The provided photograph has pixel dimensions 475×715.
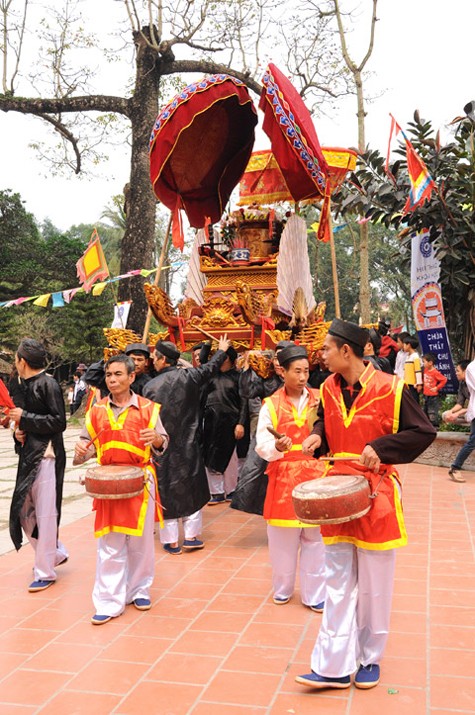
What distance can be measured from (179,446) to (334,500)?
285cm

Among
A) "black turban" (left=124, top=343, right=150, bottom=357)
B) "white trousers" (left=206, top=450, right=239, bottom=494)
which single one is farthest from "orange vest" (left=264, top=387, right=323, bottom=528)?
"white trousers" (left=206, top=450, right=239, bottom=494)

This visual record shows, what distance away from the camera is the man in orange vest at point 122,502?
13.9ft

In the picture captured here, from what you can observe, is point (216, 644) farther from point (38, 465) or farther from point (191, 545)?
point (191, 545)

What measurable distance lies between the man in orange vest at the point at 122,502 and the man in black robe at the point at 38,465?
0.54 m

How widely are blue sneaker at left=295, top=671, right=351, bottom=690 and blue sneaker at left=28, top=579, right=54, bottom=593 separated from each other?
88.5 inches

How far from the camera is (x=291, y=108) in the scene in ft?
21.9

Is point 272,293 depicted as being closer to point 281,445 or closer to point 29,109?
point 281,445

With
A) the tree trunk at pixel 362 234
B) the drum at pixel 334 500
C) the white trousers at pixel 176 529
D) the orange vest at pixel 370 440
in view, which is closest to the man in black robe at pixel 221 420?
the white trousers at pixel 176 529

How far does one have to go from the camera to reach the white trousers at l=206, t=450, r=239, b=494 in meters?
7.65

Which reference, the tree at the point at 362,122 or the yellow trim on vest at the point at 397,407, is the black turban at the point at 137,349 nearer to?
the yellow trim on vest at the point at 397,407

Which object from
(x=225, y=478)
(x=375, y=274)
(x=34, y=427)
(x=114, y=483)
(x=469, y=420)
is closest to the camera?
(x=114, y=483)

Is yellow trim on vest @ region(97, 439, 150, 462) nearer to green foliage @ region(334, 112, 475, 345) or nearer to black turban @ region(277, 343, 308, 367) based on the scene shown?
black turban @ region(277, 343, 308, 367)

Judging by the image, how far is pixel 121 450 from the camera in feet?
14.1

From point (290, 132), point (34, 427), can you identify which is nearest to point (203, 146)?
point (290, 132)
